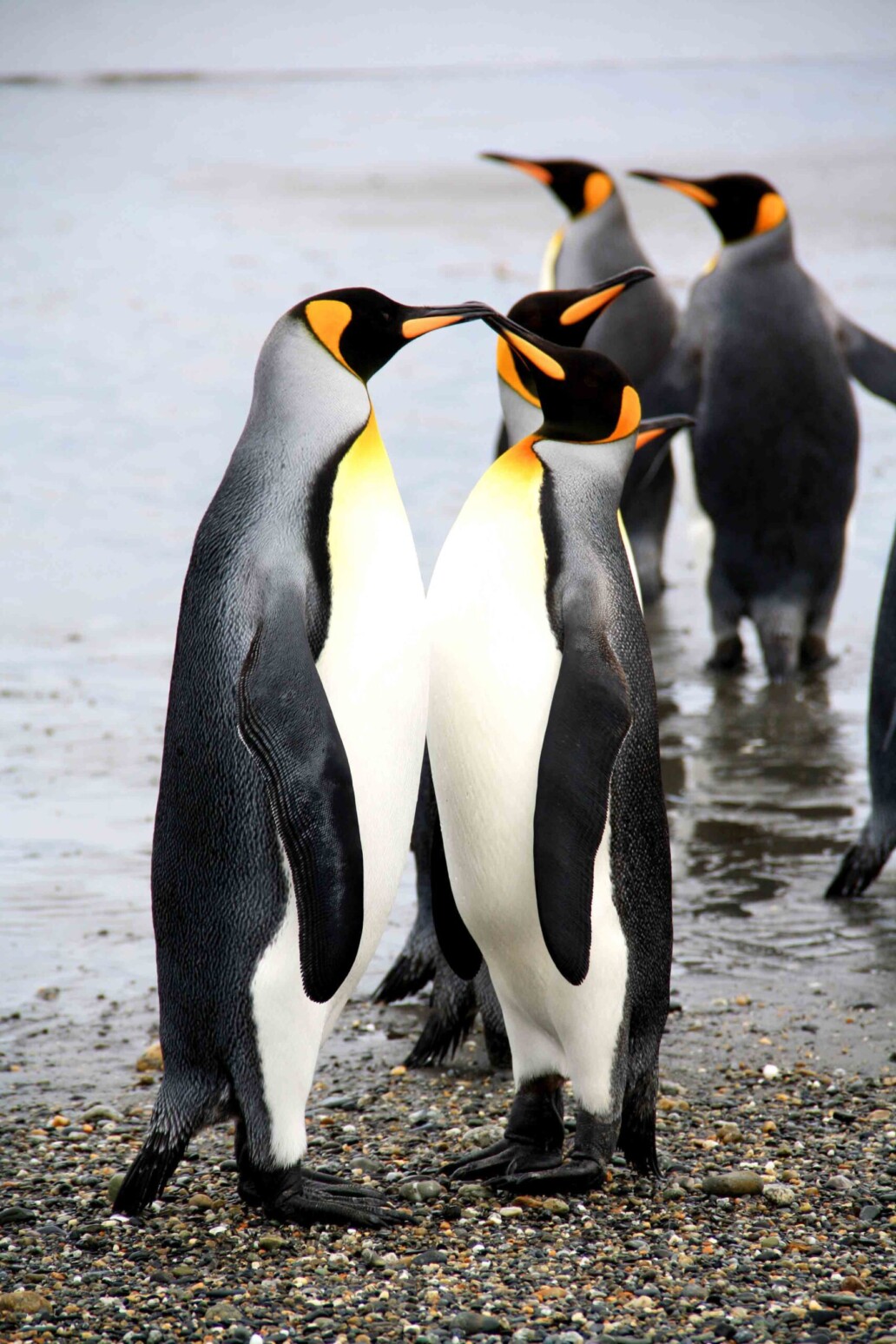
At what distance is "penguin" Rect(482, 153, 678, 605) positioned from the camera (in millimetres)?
7246

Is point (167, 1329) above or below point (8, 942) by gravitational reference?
above

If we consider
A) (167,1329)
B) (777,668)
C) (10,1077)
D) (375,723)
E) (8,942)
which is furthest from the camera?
(777,668)

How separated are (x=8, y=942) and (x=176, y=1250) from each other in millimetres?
1524

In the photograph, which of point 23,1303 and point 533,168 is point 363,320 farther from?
point 533,168

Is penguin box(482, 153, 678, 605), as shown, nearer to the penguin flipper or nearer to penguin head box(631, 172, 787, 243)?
penguin head box(631, 172, 787, 243)

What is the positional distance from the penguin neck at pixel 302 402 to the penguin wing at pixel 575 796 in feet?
1.51

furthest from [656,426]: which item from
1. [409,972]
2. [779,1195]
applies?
[779,1195]

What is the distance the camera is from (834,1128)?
106 inches

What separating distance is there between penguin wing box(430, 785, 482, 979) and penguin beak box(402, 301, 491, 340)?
74cm

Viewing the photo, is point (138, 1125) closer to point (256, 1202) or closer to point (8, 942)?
point (256, 1202)

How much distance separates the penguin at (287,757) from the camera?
221 cm

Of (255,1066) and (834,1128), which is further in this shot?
(834,1128)

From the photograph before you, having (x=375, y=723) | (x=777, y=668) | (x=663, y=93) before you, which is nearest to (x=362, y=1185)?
(x=375, y=723)

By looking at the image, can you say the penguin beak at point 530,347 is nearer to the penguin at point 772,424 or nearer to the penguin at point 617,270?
the penguin at point 772,424
